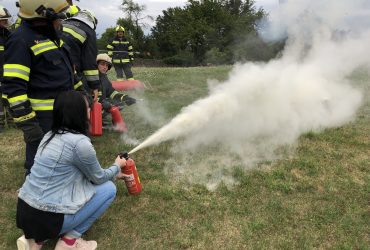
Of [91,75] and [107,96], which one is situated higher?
[91,75]

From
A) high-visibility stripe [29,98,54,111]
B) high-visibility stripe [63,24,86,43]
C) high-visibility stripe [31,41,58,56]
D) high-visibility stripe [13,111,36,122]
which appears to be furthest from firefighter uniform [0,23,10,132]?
high-visibility stripe [31,41,58,56]

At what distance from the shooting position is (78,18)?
220 inches

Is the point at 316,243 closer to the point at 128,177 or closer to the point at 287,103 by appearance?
the point at 128,177

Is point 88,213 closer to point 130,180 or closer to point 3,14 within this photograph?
point 130,180

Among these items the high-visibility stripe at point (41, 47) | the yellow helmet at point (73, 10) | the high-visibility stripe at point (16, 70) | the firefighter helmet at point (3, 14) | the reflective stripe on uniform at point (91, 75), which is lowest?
the reflective stripe on uniform at point (91, 75)

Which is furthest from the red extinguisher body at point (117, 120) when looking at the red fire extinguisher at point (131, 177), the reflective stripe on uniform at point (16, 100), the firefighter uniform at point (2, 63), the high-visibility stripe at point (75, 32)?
the reflective stripe on uniform at point (16, 100)

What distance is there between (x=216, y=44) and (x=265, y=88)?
39662 mm

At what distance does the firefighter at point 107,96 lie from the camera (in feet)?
23.9

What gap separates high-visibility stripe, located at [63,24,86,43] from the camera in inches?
211

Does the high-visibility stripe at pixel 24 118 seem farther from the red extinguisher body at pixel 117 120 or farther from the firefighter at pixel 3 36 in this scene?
the firefighter at pixel 3 36

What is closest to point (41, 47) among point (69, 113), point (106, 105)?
point (69, 113)

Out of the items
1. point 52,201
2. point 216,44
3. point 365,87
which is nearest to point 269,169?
point 52,201

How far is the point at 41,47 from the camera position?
4012 mm

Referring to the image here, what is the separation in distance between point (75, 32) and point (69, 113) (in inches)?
95.4
